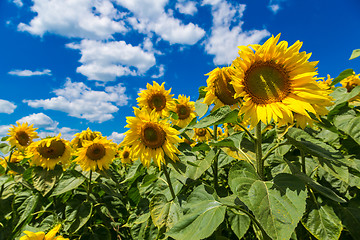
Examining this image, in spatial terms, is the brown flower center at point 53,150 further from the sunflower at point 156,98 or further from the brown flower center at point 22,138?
the brown flower center at point 22,138

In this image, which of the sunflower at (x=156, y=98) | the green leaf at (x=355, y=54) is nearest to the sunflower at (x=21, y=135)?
the sunflower at (x=156, y=98)

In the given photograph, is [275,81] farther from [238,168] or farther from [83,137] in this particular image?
[83,137]

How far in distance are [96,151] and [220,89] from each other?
232cm

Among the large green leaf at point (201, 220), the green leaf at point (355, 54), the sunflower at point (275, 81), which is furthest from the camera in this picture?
the green leaf at point (355, 54)

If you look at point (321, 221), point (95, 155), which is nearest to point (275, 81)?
point (321, 221)

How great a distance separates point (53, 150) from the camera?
3.86m

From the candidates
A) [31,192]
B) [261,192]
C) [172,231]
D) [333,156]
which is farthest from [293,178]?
[31,192]

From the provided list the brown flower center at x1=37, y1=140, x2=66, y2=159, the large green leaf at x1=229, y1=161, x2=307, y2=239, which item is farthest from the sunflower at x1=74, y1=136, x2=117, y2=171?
the large green leaf at x1=229, y1=161, x2=307, y2=239

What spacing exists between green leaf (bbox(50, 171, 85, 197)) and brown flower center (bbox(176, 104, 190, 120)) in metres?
2.42

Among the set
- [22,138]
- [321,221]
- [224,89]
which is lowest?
[321,221]

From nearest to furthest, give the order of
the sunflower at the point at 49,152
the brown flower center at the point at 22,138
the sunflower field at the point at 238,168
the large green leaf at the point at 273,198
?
the large green leaf at the point at 273,198
the sunflower field at the point at 238,168
the sunflower at the point at 49,152
the brown flower center at the point at 22,138

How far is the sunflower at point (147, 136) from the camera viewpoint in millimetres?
2613

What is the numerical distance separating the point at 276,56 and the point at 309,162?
4.59ft

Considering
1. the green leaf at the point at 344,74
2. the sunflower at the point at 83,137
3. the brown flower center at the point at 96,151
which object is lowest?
the brown flower center at the point at 96,151
